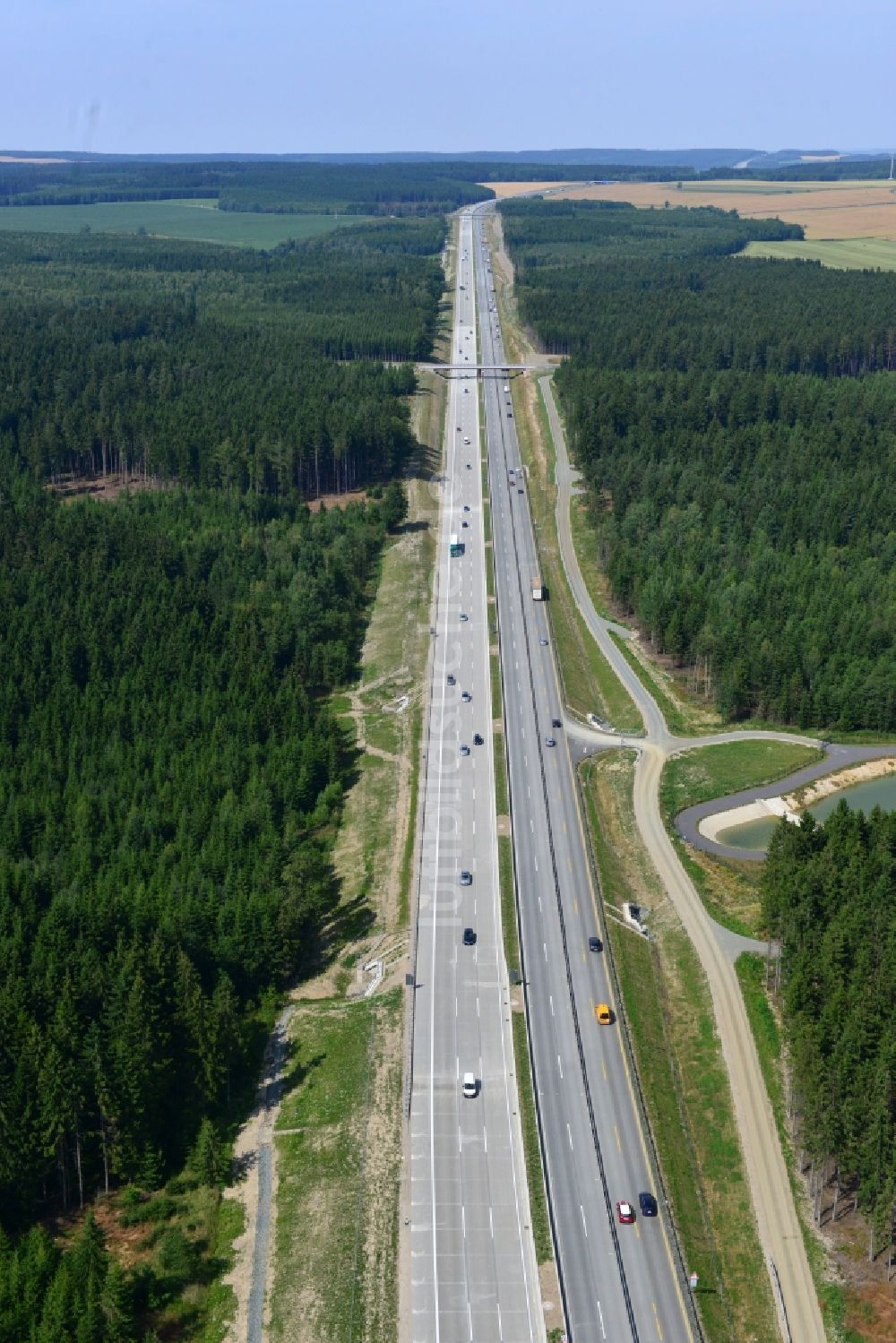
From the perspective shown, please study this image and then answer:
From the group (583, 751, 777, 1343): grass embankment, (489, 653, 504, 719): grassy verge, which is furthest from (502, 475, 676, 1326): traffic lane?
(489, 653, 504, 719): grassy verge

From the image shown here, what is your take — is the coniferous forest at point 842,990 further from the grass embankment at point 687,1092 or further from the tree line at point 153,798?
the tree line at point 153,798

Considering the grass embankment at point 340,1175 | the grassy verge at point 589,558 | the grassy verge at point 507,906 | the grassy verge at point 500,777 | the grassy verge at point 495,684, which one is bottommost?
the grass embankment at point 340,1175

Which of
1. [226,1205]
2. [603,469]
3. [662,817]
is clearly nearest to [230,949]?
[226,1205]

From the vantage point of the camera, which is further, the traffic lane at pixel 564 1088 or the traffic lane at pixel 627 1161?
the traffic lane at pixel 564 1088

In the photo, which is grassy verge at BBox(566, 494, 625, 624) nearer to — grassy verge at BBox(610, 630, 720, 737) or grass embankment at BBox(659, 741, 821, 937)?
grassy verge at BBox(610, 630, 720, 737)

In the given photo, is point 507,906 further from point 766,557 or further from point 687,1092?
point 766,557

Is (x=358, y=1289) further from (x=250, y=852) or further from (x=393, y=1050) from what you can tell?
(x=250, y=852)

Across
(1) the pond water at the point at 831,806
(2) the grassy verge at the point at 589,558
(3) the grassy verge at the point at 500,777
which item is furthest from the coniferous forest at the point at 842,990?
(2) the grassy verge at the point at 589,558
